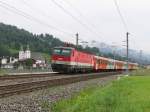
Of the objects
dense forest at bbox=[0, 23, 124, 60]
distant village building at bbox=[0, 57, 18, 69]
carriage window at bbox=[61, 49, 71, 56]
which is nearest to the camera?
carriage window at bbox=[61, 49, 71, 56]

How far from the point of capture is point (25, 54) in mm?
119250

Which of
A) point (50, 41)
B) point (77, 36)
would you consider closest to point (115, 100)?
point (77, 36)

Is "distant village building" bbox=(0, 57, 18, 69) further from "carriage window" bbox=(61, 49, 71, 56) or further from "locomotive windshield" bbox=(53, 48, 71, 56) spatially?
"carriage window" bbox=(61, 49, 71, 56)

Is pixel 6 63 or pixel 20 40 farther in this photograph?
pixel 20 40

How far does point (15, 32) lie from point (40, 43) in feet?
37.0

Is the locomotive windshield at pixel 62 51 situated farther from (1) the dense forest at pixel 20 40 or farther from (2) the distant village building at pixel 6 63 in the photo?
(1) the dense forest at pixel 20 40

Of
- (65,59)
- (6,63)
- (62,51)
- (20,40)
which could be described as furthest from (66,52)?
(20,40)

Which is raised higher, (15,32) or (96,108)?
(15,32)

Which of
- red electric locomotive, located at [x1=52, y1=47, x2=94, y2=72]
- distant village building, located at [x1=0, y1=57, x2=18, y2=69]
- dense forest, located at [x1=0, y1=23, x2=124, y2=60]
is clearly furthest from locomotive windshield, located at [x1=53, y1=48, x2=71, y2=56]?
dense forest, located at [x1=0, y1=23, x2=124, y2=60]

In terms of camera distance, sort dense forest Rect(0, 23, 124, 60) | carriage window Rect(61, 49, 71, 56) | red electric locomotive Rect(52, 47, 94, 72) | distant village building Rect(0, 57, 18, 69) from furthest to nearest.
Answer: dense forest Rect(0, 23, 124, 60) → distant village building Rect(0, 57, 18, 69) → carriage window Rect(61, 49, 71, 56) → red electric locomotive Rect(52, 47, 94, 72)

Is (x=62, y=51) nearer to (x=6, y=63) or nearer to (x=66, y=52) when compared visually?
(x=66, y=52)

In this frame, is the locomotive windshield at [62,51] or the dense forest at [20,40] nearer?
the locomotive windshield at [62,51]

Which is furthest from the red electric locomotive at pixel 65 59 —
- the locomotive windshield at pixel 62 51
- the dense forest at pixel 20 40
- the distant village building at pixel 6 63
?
the dense forest at pixel 20 40

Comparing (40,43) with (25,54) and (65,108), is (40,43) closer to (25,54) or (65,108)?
(25,54)
